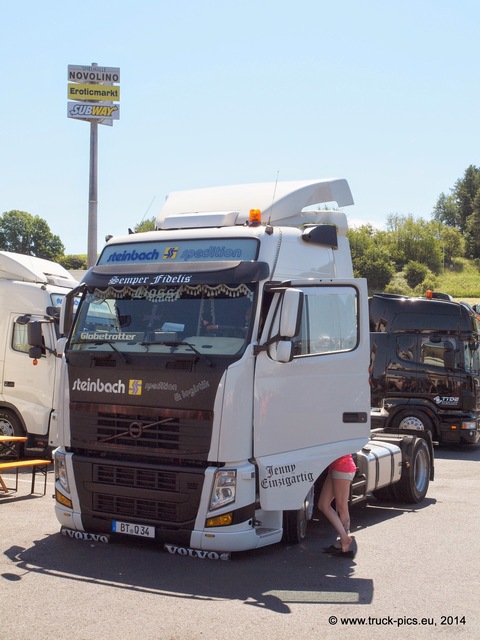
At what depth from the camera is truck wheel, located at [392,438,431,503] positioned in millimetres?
11055

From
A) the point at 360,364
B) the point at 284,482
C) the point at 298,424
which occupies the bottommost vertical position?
the point at 284,482

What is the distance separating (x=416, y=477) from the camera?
11.4m

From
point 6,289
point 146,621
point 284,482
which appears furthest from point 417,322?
point 146,621

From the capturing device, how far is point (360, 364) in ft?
28.0

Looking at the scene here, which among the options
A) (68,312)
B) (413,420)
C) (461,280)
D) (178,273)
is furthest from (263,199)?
(461,280)

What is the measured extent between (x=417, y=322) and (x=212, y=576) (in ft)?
38.0

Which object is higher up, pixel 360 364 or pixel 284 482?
pixel 360 364

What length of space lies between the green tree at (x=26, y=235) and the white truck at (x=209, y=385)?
106 m

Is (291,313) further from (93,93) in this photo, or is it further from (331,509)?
(93,93)

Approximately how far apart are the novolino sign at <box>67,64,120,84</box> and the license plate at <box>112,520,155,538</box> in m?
23.4

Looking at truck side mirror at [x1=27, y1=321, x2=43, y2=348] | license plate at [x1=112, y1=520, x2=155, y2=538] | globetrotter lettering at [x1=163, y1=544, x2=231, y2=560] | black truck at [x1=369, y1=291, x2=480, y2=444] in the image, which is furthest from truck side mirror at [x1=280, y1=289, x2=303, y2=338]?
black truck at [x1=369, y1=291, x2=480, y2=444]

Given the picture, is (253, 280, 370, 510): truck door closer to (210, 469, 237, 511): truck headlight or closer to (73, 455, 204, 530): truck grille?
Answer: (210, 469, 237, 511): truck headlight

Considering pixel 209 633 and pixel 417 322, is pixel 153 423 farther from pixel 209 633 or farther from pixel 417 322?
pixel 417 322

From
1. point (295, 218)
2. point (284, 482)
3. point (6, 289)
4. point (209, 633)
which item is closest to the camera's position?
point (209, 633)
